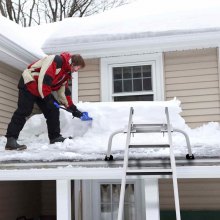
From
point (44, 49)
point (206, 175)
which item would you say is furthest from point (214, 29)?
point (206, 175)

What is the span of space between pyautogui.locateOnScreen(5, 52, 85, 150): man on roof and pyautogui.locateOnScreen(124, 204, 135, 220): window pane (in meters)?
2.10

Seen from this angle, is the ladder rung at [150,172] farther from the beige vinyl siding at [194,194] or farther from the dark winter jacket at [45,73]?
the beige vinyl siding at [194,194]

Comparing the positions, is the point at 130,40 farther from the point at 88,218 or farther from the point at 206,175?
the point at 206,175

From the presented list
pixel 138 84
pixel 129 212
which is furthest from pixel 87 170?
pixel 138 84

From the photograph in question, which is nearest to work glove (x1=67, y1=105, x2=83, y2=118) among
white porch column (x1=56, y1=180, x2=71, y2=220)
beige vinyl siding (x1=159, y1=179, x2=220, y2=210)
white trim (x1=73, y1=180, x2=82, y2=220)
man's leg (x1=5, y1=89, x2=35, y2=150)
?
man's leg (x1=5, y1=89, x2=35, y2=150)

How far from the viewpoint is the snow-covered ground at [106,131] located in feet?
17.7

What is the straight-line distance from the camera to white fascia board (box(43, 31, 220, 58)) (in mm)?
7525

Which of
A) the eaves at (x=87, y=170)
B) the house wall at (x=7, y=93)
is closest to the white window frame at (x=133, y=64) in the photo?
the house wall at (x=7, y=93)

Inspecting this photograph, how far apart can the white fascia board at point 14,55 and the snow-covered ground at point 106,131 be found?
1.23m

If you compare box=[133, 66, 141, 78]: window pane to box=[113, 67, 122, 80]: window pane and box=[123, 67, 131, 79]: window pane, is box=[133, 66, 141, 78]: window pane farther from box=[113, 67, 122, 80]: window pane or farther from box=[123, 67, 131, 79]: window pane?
box=[113, 67, 122, 80]: window pane

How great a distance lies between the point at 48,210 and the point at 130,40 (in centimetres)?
429

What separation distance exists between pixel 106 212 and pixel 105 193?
358 mm

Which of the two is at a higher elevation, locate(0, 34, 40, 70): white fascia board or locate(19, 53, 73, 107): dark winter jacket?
locate(0, 34, 40, 70): white fascia board

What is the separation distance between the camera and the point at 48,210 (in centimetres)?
884
